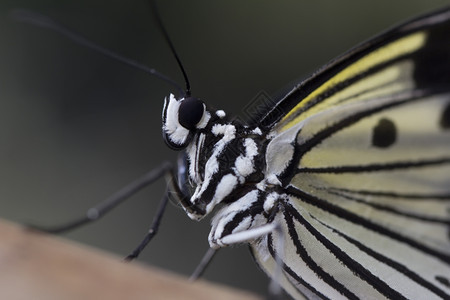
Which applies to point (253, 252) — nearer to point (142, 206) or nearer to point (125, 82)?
point (142, 206)

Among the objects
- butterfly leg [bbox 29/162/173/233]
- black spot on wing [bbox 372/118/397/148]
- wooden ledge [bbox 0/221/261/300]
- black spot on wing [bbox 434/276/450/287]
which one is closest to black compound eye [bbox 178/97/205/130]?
butterfly leg [bbox 29/162/173/233]

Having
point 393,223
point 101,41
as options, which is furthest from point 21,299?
point 101,41

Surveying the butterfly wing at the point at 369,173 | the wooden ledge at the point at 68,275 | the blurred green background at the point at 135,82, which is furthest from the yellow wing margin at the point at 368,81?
the blurred green background at the point at 135,82

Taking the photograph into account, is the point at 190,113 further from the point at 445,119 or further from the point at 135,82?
the point at 135,82

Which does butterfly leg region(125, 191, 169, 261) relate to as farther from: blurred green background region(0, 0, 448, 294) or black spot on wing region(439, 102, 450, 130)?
blurred green background region(0, 0, 448, 294)

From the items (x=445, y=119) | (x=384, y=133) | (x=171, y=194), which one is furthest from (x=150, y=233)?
(x=445, y=119)
